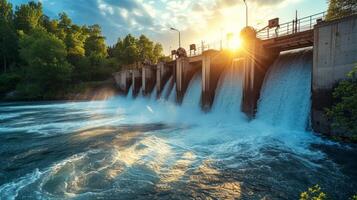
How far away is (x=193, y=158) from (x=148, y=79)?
27.9 m

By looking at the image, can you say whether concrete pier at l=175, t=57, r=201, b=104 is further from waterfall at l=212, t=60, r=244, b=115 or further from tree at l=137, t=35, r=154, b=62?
tree at l=137, t=35, r=154, b=62

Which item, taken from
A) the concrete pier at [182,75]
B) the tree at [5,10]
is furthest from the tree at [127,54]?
the tree at [5,10]

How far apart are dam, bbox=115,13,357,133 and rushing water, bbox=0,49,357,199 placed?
0.85m

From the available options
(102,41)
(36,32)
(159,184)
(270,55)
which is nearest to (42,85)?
(36,32)

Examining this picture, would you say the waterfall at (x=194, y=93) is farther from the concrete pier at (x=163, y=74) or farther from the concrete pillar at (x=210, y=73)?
the concrete pier at (x=163, y=74)

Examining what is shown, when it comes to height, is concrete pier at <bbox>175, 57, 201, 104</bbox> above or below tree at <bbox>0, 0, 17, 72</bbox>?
below

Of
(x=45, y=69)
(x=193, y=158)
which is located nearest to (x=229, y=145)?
(x=193, y=158)

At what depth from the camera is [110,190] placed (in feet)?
21.8

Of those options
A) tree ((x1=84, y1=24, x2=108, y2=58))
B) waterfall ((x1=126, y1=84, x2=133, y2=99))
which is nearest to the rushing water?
waterfall ((x1=126, y1=84, x2=133, y2=99))

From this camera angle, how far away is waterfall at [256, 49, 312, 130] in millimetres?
13484

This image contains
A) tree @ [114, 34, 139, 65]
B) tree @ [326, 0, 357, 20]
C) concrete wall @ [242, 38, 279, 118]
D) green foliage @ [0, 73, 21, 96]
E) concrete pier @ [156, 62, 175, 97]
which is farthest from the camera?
tree @ [114, 34, 139, 65]

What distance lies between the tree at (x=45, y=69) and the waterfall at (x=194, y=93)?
34766 millimetres

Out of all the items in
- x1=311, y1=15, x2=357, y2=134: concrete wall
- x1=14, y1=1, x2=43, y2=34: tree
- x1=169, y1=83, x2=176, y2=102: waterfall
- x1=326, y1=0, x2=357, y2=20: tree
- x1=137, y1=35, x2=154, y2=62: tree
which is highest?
x1=14, y1=1, x2=43, y2=34: tree

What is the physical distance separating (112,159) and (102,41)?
71.1 metres
